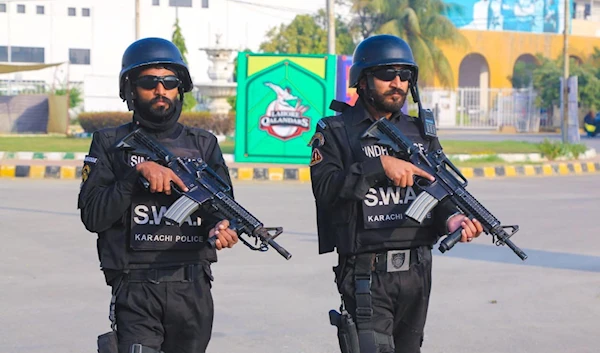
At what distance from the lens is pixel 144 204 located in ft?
12.2

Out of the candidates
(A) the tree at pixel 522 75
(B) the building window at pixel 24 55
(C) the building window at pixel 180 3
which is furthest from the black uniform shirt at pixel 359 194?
(C) the building window at pixel 180 3

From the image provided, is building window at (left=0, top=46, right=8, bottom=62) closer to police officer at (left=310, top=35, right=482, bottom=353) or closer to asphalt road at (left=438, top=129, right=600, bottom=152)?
asphalt road at (left=438, top=129, right=600, bottom=152)

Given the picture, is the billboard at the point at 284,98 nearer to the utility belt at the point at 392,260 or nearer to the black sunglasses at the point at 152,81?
the utility belt at the point at 392,260

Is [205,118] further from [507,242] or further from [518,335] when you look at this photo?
[507,242]

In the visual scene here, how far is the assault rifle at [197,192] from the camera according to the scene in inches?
141

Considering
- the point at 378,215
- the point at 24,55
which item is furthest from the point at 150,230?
the point at 24,55

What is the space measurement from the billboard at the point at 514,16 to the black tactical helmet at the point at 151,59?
6364 centimetres

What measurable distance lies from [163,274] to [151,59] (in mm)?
752

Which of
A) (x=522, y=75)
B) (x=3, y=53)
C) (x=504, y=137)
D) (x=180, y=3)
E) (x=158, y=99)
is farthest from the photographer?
(x=180, y=3)

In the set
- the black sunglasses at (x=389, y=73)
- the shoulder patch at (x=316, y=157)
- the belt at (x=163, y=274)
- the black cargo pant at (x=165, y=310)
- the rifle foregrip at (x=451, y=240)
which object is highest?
the black sunglasses at (x=389, y=73)

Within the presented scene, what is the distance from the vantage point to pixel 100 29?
2202 inches

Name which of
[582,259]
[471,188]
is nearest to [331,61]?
[471,188]

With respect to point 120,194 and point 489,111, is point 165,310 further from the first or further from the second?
point 489,111

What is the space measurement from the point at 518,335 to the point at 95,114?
22.7 meters
